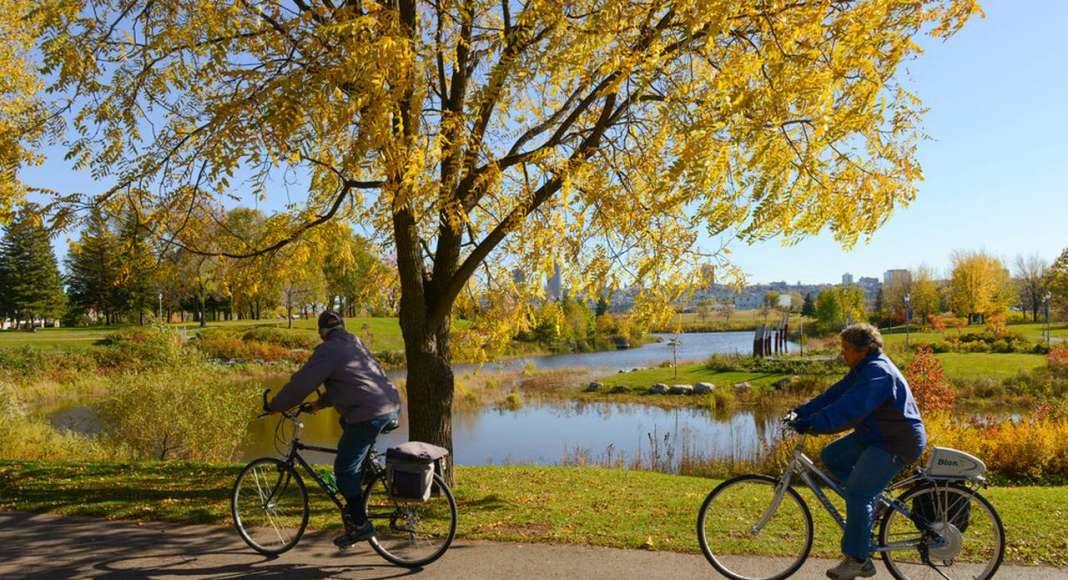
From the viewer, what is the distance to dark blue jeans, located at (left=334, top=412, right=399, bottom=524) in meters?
4.89

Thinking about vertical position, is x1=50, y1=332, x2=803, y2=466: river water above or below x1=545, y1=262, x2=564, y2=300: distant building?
below

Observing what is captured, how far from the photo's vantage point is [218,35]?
6691 mm

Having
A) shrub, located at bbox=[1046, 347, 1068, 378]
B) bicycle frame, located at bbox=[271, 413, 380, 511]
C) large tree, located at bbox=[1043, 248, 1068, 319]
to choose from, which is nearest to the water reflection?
bicycle frame, located at bbox=[271, 413, 380, 511]

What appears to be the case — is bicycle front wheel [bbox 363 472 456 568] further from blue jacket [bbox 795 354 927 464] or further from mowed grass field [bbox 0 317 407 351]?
mowed grass field [bbox 0 317 407 351]

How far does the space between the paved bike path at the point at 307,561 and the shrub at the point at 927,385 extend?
1127cm

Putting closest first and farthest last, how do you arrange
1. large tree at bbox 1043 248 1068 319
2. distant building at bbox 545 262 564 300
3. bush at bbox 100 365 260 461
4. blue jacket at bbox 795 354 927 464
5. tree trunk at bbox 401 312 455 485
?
1. blue jacket at bbox 795 354 927 464
2. tree trunk at bbox 401 312 455 485
3. distant building at bbox 545 262 564 300
4. bush at bbox 100 365 260 461
5. large tree at bbox 1043 248 1068 319

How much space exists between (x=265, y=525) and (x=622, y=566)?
110 inches

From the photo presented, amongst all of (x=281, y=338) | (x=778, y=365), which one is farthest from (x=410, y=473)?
(x=281, y=338)

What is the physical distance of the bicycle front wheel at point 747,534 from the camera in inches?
181

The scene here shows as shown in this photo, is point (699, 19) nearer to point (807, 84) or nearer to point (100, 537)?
point (807, 84)

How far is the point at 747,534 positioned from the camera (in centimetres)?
503

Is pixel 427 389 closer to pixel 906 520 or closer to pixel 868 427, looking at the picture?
pixel 868 427

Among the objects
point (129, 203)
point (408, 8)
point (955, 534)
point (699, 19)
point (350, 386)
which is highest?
point (408, 8)

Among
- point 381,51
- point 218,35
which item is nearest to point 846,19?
Answer: point 381,51
